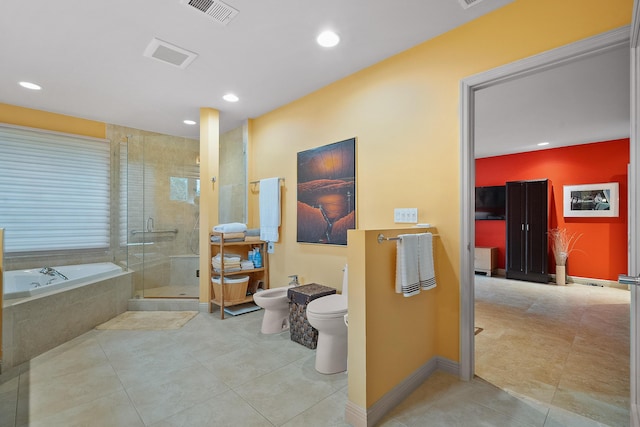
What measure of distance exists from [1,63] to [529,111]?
5.52 meters

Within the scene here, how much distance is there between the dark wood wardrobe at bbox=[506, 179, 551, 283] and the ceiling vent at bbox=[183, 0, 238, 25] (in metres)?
5.62

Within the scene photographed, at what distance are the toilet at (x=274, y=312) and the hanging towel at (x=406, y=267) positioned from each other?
4.78 feet

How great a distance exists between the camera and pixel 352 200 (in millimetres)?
2875

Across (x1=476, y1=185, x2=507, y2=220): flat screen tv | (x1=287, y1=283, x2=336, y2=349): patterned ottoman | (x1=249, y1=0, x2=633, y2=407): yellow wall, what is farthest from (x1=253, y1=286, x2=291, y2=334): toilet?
(x1=476, y1=185, x2=507, y2=220): flat screen tv

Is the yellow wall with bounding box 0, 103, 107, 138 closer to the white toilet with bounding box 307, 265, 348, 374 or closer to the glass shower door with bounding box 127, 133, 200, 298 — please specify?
the glass shower door with bounding box 127, 133, 200, 298

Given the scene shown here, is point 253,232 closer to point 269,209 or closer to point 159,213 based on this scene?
point 269,209

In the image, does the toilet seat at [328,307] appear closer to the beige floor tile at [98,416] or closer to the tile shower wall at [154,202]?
the beige floor tile at [98,416]

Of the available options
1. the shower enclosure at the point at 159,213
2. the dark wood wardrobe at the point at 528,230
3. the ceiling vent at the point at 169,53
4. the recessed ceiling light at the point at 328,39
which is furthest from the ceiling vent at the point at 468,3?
the dark wood wardrobe at the point at 528,230

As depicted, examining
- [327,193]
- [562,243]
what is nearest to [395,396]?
[327,193]

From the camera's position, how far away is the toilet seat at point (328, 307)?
216 centimetres

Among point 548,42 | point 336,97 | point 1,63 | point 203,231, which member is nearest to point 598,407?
point 548,42

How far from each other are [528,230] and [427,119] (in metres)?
4.47

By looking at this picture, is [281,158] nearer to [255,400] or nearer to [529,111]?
[255,400]

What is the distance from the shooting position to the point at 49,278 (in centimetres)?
328
